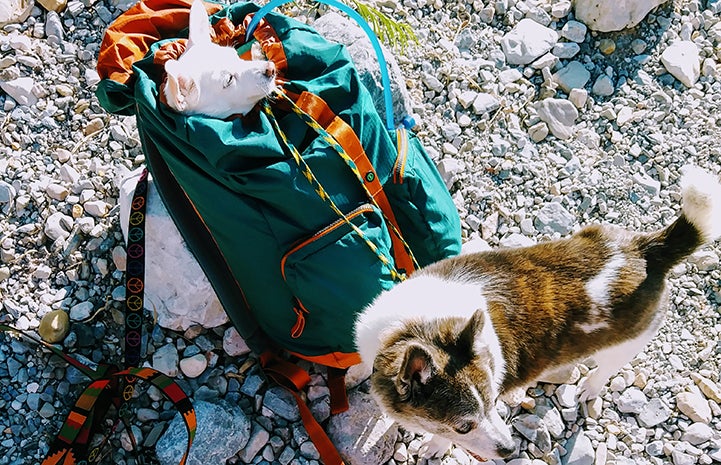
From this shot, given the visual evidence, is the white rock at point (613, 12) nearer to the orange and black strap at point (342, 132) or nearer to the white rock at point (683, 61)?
the white rock at point (683, 61)

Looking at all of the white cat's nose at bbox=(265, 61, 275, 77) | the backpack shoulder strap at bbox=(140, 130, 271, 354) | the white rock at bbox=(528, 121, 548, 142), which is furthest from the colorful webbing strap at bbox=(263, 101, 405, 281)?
the white rock at bbox=(528, 121, 548, 142)

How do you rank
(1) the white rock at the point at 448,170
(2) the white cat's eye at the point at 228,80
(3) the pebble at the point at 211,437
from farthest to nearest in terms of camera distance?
(1) the white rock at the point at 448,170 < (3) the pebble at the point at 211,437 < (2) the white cat's eye at the point at 228,80

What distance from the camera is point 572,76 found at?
162 inches

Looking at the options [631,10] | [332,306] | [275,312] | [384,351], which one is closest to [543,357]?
[384,351]

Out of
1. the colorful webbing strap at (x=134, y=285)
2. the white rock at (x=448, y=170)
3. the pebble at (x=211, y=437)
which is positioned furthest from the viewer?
the white rock at (x=448, y=170)

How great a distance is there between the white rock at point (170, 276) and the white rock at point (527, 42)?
233 cm

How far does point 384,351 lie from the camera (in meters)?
2.61

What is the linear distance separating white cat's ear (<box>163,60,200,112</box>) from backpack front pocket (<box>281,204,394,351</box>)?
2.38 ft

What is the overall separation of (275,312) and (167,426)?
76 centimetres

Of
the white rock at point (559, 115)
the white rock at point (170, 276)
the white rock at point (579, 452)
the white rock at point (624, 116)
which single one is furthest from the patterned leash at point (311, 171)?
the white rock at point (624, 116)

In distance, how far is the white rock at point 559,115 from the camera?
13.1 ft

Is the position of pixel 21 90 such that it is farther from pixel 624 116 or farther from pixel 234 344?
pixel 624 116

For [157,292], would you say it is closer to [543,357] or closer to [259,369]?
[259,369]

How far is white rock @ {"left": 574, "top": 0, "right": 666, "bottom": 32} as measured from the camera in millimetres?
4121
